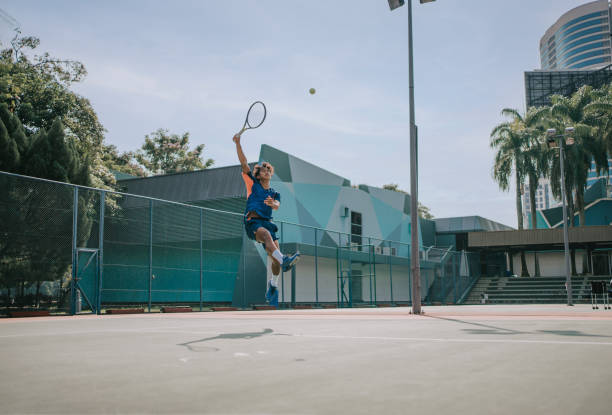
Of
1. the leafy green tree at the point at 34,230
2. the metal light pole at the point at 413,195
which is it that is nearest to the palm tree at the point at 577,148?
the metal light pole at the point at 413,195

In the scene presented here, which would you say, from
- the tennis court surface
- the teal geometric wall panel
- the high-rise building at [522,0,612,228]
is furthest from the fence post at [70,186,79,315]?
the high-rise building at [522,0,612,228]

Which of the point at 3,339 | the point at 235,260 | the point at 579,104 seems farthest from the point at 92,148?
the point at 579,104

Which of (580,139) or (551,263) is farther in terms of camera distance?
(551,263)

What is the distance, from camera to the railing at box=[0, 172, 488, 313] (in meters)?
13.7

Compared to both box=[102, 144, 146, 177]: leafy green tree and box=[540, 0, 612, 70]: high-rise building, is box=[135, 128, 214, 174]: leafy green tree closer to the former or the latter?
box=[102, 144, 146, 177]: leafy green tree

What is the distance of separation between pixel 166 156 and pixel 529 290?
36.2m

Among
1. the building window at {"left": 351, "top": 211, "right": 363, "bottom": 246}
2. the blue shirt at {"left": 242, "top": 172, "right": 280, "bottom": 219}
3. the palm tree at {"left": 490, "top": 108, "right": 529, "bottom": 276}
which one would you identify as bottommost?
the blue shirt at {"left": 242, "top": 172, "right": 280, "bottom": 219}

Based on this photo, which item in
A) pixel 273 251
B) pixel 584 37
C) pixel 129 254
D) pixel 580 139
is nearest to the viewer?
pixel 273 251

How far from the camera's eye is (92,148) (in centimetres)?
2889

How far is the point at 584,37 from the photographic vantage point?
530ft

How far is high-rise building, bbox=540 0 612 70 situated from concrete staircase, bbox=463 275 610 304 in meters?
134

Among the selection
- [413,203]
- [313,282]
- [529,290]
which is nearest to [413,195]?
[413,203]

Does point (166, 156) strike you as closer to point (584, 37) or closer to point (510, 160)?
point (510, 160)

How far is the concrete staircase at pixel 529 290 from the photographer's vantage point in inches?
1496
